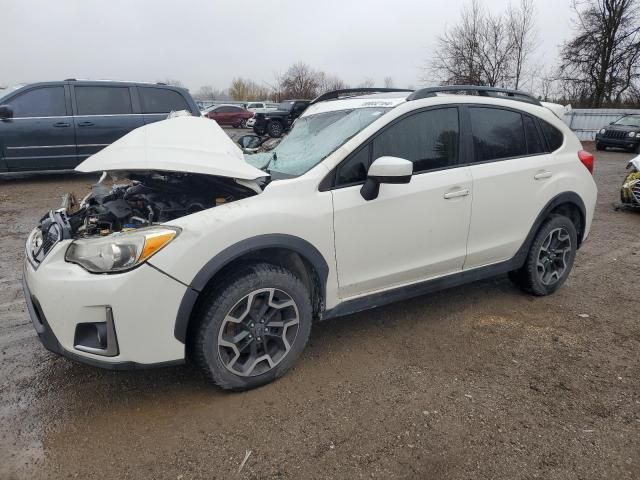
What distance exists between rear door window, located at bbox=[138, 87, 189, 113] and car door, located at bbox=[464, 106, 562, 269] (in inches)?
293

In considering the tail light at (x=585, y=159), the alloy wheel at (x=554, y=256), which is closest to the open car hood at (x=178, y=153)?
the alloy wheel at (x=554, y=256)

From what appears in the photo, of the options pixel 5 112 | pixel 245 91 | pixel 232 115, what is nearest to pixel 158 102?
pixel 5 112

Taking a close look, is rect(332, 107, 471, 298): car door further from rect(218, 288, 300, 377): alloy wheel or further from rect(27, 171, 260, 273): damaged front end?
rect(27, 171, 260, 273): damaged front end

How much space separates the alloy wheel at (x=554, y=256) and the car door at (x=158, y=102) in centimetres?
776

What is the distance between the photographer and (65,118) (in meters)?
8.68

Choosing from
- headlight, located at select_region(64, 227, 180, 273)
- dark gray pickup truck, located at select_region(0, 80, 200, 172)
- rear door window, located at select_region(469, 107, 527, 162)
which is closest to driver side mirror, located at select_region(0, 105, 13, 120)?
dark gray pickup truck, located at select_region(0, 80, 200, 172)

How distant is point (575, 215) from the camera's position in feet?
13.7

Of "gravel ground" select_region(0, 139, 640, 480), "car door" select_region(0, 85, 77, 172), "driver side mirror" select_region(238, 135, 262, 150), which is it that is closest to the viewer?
"gravel ground" select_region(0, 139, 640, 480)

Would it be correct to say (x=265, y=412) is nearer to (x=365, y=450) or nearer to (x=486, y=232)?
(x=365, y=450)

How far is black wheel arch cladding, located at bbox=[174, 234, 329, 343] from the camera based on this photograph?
243cm

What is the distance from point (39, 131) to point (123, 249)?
7665 millimetres

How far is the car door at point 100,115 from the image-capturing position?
8820 mm

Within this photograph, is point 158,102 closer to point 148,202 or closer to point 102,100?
point 102,100

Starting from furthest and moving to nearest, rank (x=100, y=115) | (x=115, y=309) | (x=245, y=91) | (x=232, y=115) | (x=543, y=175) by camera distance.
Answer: (x=245, y=91), (x=232, y=115), (x=100, y=115), (x=543, y=175), (x=115, y=309)
